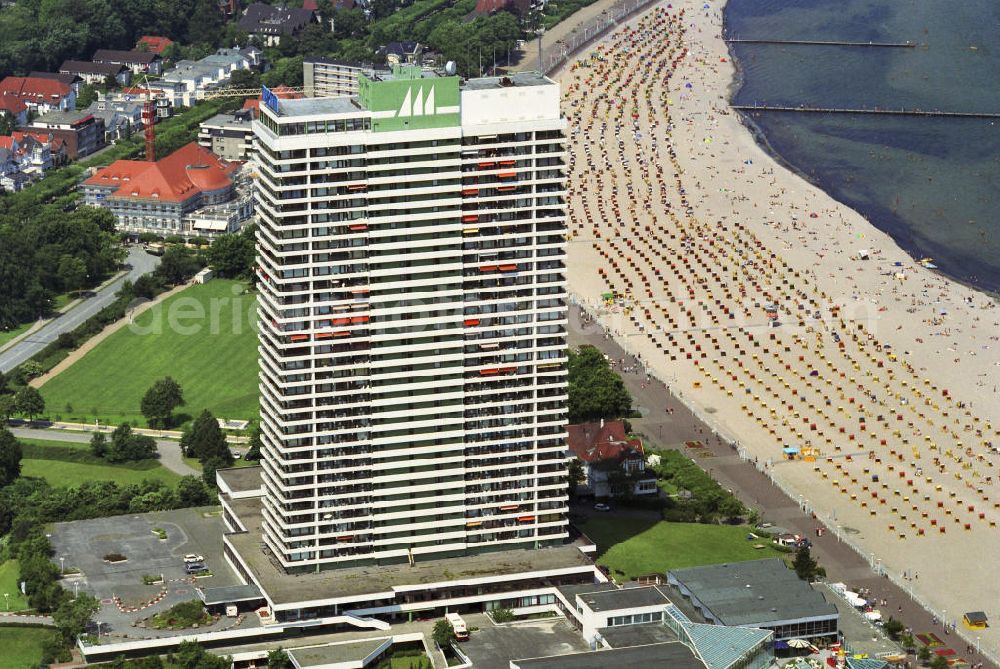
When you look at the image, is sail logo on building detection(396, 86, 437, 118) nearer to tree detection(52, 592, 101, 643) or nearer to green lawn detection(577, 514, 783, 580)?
green lawn detection(577, 514, 783, 580)

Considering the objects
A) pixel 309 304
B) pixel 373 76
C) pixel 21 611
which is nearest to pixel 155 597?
pixel 21 611

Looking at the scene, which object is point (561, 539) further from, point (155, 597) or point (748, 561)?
point (155, 597)

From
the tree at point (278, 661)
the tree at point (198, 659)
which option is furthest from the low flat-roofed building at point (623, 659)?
the tree at point (198, 659)

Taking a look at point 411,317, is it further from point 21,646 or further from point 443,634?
point 21,646

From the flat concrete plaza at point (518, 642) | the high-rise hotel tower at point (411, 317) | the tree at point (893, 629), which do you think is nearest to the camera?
the flat concrete plaza at point (518, 642)

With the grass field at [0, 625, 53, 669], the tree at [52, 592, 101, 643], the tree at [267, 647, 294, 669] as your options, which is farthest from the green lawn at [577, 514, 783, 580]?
the grass field at [0, 625, 53, 669]

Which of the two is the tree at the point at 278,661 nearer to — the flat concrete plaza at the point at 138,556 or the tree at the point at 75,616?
the flat concrete plaza at the point at 138,556
